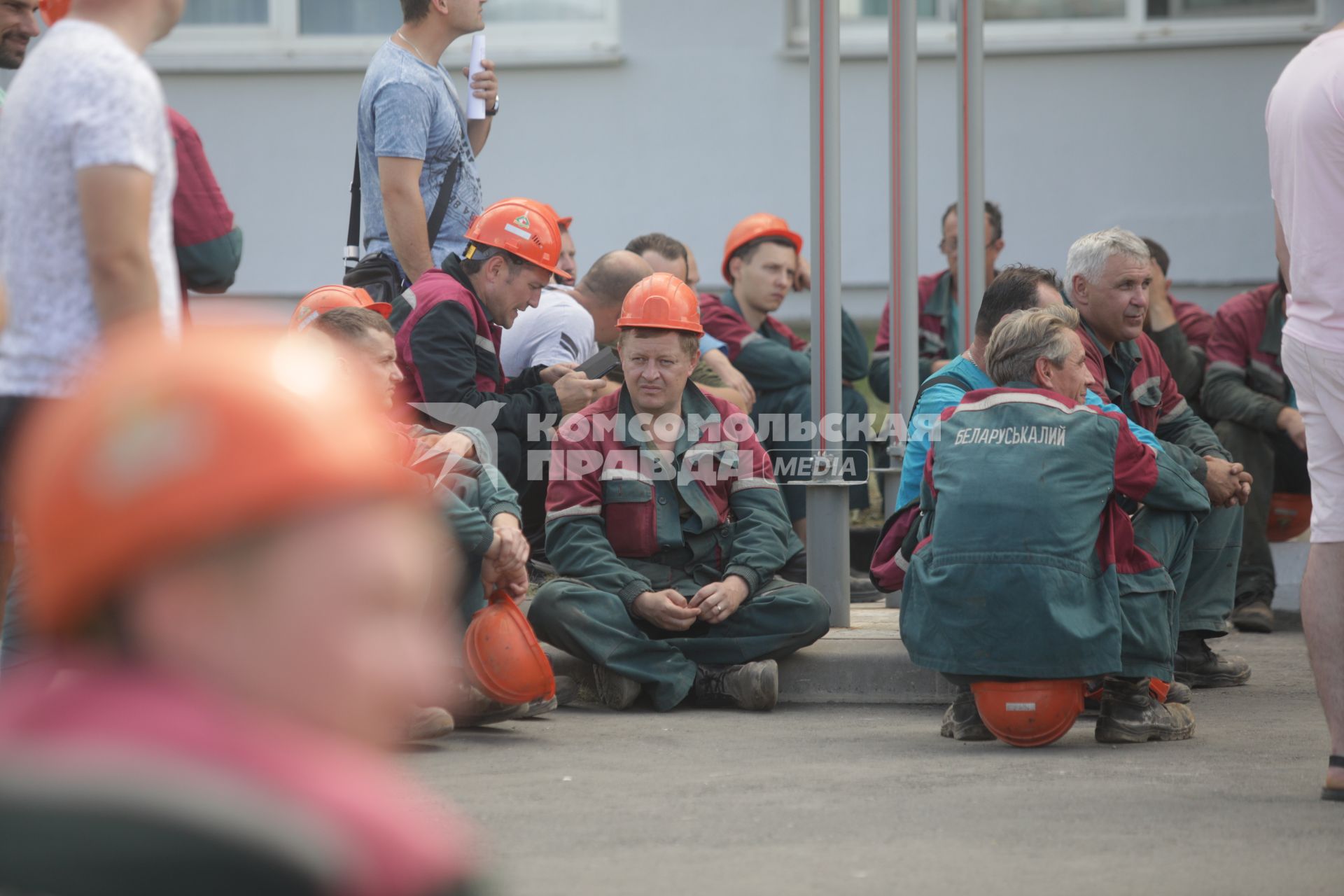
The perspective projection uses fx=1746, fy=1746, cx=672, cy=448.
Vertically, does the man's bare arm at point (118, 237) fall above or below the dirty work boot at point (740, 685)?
above

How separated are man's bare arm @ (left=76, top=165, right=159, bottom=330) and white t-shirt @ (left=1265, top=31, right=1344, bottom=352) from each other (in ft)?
9.00

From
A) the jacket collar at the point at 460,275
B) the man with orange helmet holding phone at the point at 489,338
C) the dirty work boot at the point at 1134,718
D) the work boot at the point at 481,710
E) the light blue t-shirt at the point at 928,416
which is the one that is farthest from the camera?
the jacket collar at the point at 460,275

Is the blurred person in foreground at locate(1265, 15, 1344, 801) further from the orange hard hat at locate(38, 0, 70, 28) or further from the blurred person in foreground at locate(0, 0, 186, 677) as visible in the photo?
the orange hard hat at locate(38, 0, 70, 28)

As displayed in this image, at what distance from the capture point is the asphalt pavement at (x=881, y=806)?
3.60 m

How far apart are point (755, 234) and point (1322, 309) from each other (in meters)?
5.09

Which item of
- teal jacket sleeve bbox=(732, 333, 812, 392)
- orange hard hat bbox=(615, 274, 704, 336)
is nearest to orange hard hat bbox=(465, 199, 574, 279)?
orange hard hat bbox=(615, 274, 704, 336)

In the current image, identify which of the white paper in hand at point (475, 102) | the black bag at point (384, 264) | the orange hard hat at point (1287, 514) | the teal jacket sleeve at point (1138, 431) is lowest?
the orange hard hat at point (1287, 514)

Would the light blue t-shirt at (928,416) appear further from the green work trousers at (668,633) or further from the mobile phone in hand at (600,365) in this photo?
the mobile phone in hand at (600,365)

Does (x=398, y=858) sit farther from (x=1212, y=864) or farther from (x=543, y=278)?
(x=543, y=278)

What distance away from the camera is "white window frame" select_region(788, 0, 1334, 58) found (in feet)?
35.3

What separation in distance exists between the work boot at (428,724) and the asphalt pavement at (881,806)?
62 mm

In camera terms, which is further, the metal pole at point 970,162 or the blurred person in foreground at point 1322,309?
the metal pole at point 970,162

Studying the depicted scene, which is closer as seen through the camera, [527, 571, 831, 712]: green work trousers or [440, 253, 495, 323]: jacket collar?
[527, 571, 831, 712]: green work trousers

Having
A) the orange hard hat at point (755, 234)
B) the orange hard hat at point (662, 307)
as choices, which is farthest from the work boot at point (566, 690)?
the orange hard hat at point (755, 234)
